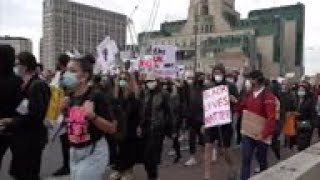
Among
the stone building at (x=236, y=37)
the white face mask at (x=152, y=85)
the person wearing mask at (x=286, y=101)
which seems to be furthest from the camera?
the stone building at (x=236, y=37)

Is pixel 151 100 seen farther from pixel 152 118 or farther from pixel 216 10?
pixel 216 10

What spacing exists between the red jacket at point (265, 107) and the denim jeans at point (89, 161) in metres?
3.91

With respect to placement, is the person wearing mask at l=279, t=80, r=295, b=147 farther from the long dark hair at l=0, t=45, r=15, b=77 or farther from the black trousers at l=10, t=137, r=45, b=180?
the long dark hair at l=0, t=45, r=15, b=77

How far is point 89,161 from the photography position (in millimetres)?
5402

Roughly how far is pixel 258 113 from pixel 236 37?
116m

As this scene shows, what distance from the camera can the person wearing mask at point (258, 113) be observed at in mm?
9031

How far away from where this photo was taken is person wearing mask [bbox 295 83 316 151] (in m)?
12.8

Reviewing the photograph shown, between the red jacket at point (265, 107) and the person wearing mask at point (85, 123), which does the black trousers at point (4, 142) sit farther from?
the red jacket at point (265, 107)

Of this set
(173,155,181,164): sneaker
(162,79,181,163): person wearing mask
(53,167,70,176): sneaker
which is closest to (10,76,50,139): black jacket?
(53,167,70,176): sneaker

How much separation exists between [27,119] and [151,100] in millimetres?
4418

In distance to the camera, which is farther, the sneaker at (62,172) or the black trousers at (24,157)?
the sneaker at (62,172)

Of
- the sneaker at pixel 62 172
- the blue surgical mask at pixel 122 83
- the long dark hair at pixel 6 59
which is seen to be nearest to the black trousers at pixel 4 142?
the long dark hair at pixel 6 59

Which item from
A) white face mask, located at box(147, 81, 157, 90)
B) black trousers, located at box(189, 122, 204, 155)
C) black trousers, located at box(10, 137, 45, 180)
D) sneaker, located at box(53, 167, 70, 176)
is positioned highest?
white face mask, located at box(147, 81, 157, 90)

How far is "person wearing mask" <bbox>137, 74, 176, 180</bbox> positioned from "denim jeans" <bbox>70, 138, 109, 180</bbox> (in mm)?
3424
